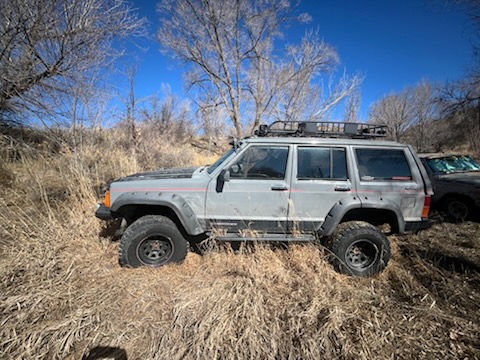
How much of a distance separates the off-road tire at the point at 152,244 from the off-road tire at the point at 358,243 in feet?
6.50

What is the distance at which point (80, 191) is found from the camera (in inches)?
177

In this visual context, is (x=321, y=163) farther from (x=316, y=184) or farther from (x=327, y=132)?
(x=327, y=132)

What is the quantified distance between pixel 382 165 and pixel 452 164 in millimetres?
4367

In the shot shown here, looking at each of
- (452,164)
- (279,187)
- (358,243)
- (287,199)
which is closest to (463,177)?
(452,164)

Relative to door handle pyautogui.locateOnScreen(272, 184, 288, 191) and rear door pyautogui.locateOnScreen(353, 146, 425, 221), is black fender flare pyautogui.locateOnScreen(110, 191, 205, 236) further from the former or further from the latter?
rear door pyautogui.locateOnScreen(353, 146, 425, 221)

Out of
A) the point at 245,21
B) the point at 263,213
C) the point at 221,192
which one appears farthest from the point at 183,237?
the point at 245,21

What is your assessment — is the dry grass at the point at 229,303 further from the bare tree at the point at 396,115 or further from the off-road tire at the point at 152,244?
the bare tree at the point at 396,115

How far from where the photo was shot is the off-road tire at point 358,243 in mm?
2809

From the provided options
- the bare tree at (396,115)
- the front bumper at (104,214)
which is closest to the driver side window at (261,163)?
the front bumper at (104,214)

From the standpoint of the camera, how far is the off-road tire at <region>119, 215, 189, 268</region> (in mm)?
2719

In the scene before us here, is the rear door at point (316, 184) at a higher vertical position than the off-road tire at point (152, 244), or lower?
higher

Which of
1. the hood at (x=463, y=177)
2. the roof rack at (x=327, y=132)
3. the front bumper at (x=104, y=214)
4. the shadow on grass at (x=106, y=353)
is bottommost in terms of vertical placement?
the shadow on grass at (x=106, y=353)

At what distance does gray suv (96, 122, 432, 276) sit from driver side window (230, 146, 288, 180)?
0.04 feet

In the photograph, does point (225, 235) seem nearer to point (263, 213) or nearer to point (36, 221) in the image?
point (263, 213)
